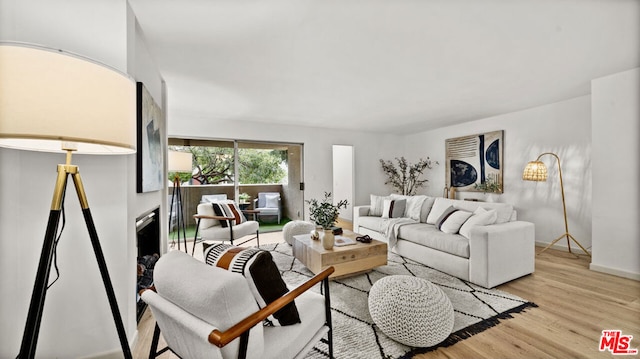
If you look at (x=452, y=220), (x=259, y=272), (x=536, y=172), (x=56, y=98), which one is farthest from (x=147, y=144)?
(x=536, y=172)

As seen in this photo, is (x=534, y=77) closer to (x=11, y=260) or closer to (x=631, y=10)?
(x=631, y=10)

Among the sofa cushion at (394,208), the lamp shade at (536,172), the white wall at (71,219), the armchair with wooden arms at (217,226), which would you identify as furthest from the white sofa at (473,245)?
the white wall at (71,219)

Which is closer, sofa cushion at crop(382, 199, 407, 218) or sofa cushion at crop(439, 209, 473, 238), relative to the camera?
sofa cushion at crop(439, 209, 473, 238)

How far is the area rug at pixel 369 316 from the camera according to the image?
1694mm

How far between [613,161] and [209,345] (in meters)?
4.33

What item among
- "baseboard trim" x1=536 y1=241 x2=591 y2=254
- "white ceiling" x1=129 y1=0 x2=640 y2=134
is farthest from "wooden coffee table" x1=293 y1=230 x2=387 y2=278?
"baseboard trim" x1=536 y1=241 x2=591 y2=254

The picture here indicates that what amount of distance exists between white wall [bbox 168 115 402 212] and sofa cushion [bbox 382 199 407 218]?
191 cm

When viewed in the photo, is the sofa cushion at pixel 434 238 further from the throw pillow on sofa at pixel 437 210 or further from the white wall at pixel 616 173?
the white wall at pixel 616 173

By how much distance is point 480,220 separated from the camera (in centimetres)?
285

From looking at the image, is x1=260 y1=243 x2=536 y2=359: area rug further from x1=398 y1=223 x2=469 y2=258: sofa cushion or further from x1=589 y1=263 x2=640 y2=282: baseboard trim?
x1=589 y1=263 x2=640 y2=282: baseboard trim

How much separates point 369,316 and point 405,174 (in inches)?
202

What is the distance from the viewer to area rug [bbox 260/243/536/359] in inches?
66.7

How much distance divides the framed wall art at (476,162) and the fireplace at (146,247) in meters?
5.34

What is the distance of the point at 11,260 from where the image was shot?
130 centimetres
